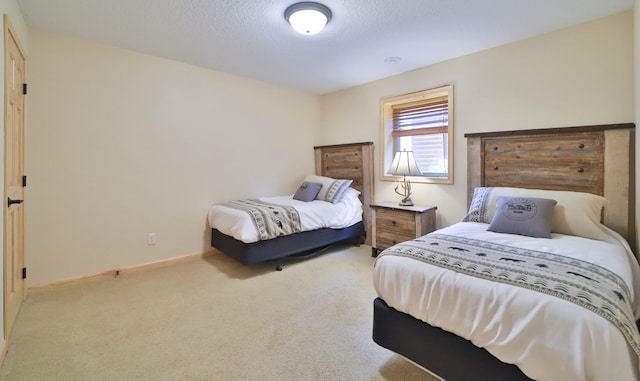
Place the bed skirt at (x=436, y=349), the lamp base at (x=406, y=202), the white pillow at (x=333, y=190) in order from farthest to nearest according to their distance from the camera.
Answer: the white pillow at (x=333, y=190)
the lamp base at (x=406, y=202)
the bed skirt at (x=436, y=349)

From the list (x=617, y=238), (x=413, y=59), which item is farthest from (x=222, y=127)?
(x=617, y=238)

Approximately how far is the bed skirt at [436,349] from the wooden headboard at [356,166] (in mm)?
2554

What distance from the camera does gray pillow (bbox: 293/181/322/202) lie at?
13.0ft

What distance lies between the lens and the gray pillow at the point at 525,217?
2110 mm

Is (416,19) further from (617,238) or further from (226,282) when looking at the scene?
(226,282)

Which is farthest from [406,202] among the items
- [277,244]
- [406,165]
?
[277,244]

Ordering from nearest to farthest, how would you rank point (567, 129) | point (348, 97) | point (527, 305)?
point (527, 305) < point (567, 129) < point (348, 97)

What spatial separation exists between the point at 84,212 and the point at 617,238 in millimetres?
4503

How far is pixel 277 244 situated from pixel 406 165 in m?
1.75

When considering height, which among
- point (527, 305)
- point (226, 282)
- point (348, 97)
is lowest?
point (226, 282)

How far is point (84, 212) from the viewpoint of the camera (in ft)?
9.46

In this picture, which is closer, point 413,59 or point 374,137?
point 413,59

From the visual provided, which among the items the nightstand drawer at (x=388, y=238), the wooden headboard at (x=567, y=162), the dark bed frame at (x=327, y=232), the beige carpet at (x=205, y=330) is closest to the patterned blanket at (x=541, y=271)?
the beige carpet at (x=205, y=330)

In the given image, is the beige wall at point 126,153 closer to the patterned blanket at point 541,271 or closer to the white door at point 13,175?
the white door at point 13,175
